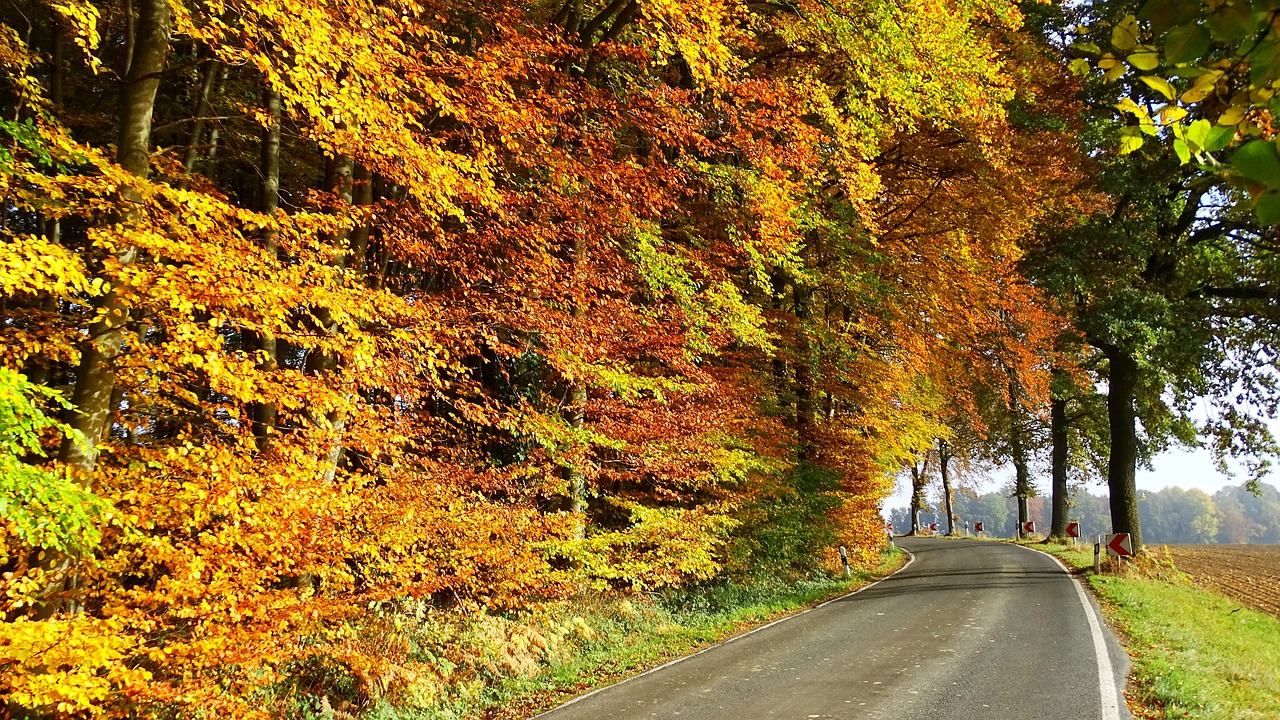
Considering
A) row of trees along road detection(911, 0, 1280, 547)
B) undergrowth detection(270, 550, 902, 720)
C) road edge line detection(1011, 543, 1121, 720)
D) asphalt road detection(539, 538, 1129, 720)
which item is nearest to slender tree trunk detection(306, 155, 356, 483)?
undergrowth detection(270, 550, 902, 720)

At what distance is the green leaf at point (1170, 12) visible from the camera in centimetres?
145

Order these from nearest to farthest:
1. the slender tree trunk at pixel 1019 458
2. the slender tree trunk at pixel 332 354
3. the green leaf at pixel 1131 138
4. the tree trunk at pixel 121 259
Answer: the green leaf at pixel 1131 138
the tree trunk at pixel 121 259
the slender tree trunk at pixel 332 354
the slender tree trunk at pixel 1019 458

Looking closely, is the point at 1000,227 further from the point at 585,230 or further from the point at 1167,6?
the point at 1167,6

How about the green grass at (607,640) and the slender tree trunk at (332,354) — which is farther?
the green grass at (607,640)

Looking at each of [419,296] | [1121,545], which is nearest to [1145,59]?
[419,296]

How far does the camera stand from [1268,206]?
1.32 m

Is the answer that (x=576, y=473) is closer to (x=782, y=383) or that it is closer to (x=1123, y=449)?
(x=782, y=383)

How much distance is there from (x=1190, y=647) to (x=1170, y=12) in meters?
10.9

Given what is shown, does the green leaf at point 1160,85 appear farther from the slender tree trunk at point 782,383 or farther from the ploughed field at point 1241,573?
the ploughed field at point 1241,573

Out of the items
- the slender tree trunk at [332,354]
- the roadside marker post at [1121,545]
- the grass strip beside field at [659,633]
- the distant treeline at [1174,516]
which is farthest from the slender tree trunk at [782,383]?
the distant treeline at [1174,516]

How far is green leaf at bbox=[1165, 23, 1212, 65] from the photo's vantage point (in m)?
1.43

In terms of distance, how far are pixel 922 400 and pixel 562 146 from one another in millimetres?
17060

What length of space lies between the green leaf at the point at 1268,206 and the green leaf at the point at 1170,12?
16.5 inches

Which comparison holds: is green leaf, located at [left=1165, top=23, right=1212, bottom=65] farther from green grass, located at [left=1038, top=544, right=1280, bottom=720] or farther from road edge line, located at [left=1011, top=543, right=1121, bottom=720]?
green grass, located at [left=1038, top=544, right=1280, bottom=720]
